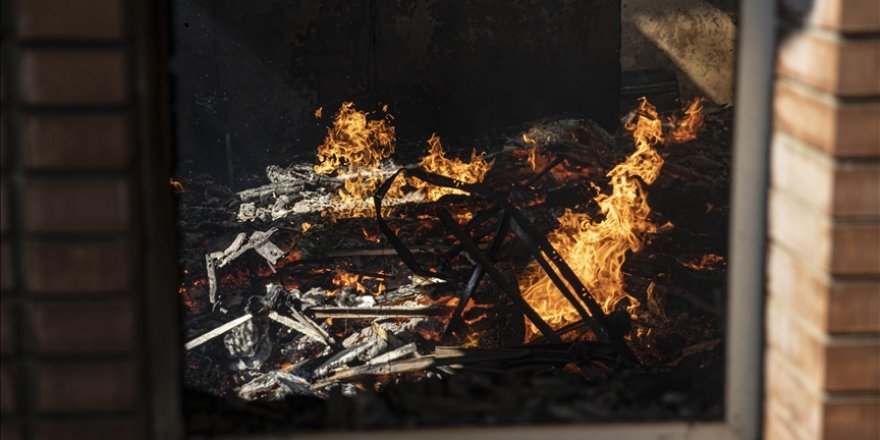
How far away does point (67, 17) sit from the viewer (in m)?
1.53

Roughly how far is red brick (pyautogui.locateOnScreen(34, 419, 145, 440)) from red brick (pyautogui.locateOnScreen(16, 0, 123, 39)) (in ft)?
1.73

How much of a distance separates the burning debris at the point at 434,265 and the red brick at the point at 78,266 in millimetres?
1229

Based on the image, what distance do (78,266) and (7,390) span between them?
20cm

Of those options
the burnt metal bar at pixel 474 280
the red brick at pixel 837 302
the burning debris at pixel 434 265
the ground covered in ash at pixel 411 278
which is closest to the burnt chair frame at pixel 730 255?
the red brick at pixel 837 302

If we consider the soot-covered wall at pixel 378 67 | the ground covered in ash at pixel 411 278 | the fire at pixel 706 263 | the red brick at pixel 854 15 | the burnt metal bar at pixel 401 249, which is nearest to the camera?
the red brick at pixel 854 15

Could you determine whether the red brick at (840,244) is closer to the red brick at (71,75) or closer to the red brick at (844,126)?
the red brick at (844,126)

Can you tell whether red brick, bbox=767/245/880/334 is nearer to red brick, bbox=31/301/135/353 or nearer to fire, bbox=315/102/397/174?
red brick, bbox=31/301/135/353

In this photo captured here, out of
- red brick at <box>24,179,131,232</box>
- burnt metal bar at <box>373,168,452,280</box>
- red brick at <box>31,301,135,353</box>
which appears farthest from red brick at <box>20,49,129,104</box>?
A: burnt metal bar at <box>373,168,452,280</box>

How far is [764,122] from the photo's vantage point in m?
1.72

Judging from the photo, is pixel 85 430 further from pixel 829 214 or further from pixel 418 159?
pixel 418 159

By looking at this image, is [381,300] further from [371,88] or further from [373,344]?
[371,88]

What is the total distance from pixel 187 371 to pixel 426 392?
1337 mm

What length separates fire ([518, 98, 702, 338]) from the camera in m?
3.15

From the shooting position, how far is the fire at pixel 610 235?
10.3 feet
